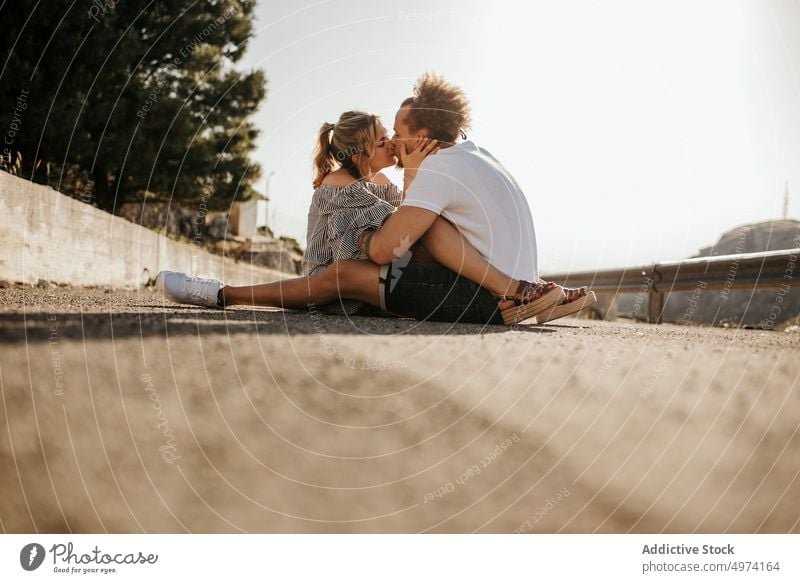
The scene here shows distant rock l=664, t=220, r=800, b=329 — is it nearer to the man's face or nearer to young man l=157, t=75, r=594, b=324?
young man l=157, t=75, r=594, b=324

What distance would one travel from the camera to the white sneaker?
3.33 m

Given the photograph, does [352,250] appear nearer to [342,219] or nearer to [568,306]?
[342,219]

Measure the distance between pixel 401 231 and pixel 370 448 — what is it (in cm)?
185

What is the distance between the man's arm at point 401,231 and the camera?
9.21 feet

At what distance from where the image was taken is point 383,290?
9.73ft

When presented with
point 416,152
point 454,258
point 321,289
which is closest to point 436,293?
point 454,258

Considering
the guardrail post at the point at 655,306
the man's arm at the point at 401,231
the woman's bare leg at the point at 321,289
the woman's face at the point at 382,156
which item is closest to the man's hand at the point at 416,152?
the woman's face at the point at 382,156

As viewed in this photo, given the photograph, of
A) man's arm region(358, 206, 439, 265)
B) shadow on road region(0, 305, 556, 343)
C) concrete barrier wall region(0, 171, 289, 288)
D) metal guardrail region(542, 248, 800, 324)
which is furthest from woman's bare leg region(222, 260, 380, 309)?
metal guardrail region(542, 248, 800, 324)

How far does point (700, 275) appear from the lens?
4766 millimetres

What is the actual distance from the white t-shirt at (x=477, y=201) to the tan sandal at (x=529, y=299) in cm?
14

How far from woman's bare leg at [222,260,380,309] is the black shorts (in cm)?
10

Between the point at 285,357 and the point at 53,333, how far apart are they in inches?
21.2

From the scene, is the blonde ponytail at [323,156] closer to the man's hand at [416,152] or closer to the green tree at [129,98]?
the man's hand at [416,152]
